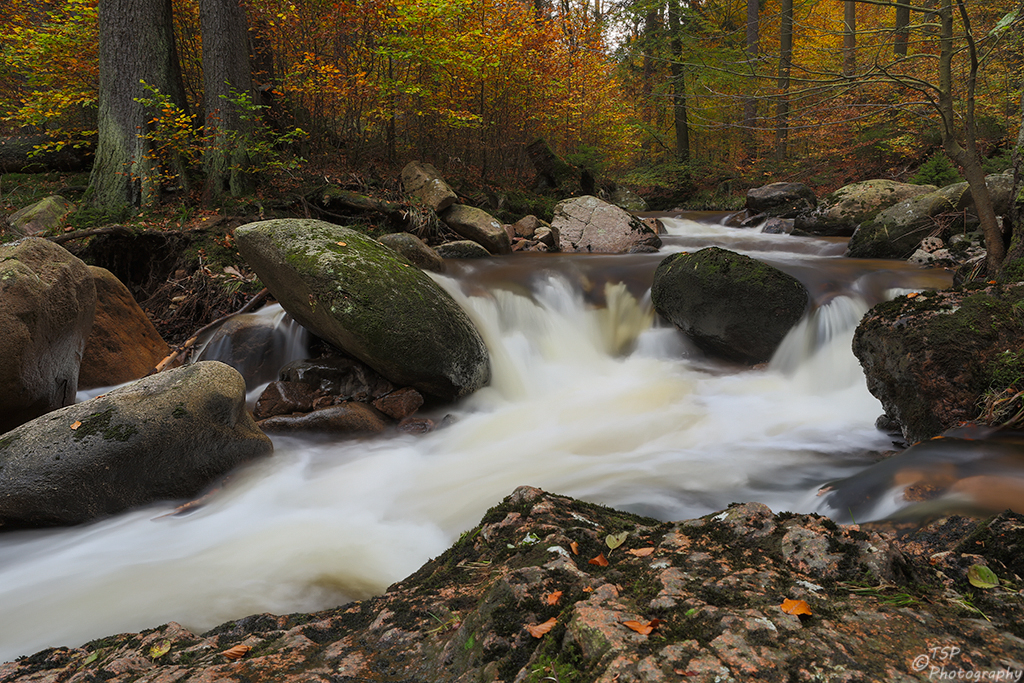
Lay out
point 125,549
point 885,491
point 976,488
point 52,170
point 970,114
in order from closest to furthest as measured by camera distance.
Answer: point 976,488 < point 885,491 < point 125,549 < point 970,114 < point 52,170

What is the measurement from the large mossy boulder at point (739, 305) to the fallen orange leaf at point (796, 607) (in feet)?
18.7

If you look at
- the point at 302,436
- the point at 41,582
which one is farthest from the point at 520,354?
the point at 41,582

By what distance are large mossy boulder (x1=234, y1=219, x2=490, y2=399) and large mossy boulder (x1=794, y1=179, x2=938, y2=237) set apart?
8.43 meters

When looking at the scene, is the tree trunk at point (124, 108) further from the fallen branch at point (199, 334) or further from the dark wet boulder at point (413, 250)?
the dark wet boulder at point (413, 250)

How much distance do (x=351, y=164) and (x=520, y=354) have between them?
21.5 feet

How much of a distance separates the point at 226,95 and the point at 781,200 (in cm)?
1209

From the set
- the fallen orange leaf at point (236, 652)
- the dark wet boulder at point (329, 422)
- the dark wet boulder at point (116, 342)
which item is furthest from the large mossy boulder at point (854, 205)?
the fallen orange leaf at point (236, 652)

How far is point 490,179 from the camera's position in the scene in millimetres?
13438

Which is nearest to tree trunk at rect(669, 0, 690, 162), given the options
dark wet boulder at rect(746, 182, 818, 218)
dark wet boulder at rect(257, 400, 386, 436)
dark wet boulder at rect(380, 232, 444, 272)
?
dark wet boulder at rect(746, 182, 818, 218)

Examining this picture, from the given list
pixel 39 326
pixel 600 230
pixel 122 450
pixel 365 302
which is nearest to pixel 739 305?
pixel 365 302

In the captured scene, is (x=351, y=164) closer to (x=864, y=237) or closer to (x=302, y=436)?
(x=302, y=436)

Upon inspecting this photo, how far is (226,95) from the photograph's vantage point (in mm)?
9227

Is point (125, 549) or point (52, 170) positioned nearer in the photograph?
point (125, 549)

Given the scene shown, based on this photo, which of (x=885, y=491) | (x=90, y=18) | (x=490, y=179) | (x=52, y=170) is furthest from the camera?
(x=490, y=179)
